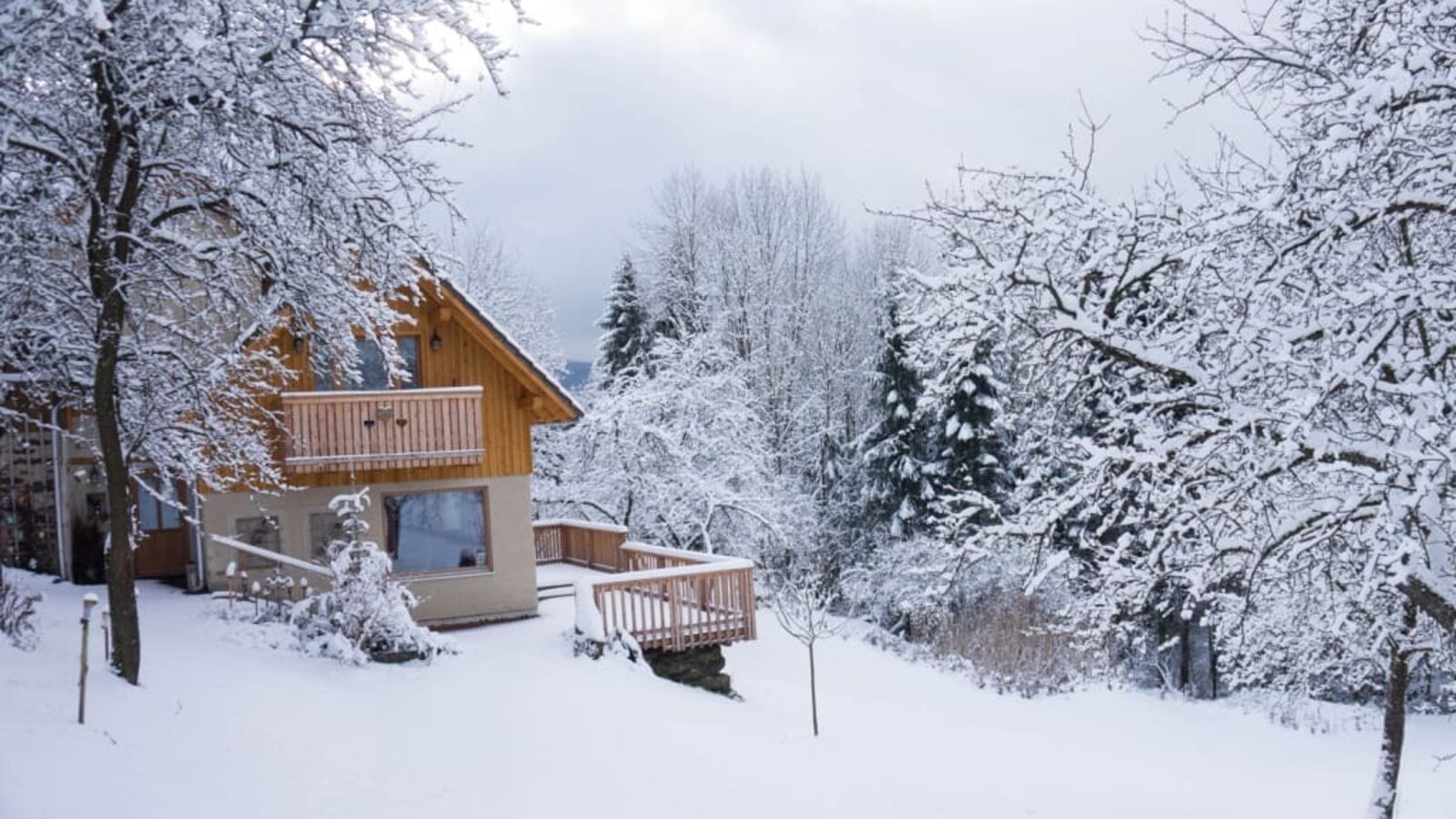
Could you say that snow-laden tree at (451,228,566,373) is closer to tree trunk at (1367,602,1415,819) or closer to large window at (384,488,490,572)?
large window at (384,488,490,572)

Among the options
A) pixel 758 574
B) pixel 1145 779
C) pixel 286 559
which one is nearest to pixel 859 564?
pixel 758 574

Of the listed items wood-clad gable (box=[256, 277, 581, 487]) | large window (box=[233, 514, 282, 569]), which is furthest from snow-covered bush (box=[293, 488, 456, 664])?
large window (box=[233, 514, 282, 569])

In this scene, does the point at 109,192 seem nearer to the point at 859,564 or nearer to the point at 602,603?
the point at 602,603

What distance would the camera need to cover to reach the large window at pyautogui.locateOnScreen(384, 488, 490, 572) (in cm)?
1625

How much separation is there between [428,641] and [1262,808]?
10.3 meters

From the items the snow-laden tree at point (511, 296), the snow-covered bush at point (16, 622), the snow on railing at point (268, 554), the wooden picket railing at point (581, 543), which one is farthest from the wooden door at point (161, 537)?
the snow-laden tree at point (511, 296)

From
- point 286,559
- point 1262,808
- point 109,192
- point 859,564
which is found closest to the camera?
point 109,192

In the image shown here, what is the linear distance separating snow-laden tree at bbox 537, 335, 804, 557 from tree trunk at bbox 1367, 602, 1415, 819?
1645 centimetres

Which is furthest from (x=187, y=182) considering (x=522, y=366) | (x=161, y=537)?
(x=161, y=537)

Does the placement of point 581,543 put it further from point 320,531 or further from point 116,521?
point 116,521

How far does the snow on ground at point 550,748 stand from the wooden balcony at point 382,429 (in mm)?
2626

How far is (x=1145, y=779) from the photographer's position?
510 inches

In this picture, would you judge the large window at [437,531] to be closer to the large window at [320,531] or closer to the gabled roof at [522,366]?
the large window at [320,531]

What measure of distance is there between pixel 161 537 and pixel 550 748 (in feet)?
36.9
